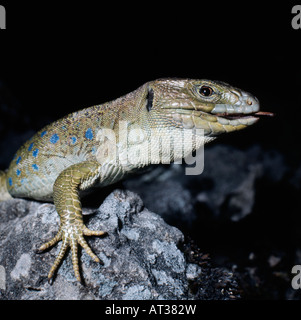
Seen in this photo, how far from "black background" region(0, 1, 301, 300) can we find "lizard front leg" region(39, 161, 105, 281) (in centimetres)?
369

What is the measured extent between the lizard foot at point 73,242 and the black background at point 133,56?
13.2 ft

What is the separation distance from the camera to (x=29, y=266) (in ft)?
6.45

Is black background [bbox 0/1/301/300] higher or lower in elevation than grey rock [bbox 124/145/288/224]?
higher

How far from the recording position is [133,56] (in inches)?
237

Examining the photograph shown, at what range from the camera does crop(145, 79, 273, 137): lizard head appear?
7.11 ft

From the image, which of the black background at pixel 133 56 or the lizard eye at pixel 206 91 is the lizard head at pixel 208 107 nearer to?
the lizard eye at pixel 206 91

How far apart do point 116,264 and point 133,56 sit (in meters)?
5.12

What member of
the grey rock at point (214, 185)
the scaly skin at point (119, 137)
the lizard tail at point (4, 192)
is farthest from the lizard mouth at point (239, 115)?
the lizard tail at point (4, 192)

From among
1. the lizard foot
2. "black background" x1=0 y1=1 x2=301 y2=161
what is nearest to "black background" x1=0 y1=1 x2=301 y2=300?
"black background" x1=0 y1=1 x2=301 y2=161

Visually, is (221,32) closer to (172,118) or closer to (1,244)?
(172,118)

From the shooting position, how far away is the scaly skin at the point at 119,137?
2164 millimetres

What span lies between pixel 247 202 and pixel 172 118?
3.05 metres

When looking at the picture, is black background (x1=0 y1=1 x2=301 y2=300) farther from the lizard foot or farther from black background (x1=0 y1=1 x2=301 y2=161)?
the lizard foot

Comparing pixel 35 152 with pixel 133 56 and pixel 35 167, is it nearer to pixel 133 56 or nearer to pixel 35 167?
pixel 35 167
